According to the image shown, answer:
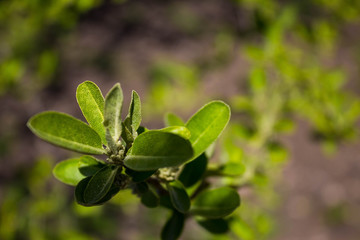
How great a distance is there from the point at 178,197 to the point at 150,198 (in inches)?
3.5

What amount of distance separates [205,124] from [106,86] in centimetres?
345

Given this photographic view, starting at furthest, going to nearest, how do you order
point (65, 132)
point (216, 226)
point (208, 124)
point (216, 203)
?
point (216, 226) < point (216, 203) < point (208, 124) < point (65, 132)

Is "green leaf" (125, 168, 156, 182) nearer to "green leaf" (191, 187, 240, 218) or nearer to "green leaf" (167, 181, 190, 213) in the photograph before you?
"green leaf" (167, 181, 190, 213)

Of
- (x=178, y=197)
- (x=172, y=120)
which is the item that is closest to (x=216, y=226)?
(x=178, y=197)

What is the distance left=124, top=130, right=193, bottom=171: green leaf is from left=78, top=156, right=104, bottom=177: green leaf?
0.35 ft

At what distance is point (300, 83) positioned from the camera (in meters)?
1.67

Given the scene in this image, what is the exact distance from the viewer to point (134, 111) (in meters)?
0.64

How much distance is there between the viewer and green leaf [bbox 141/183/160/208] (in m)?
0.77

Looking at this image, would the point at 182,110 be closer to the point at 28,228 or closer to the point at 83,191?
the point at 28,228

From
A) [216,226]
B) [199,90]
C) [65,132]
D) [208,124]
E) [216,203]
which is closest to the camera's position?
[65,132]

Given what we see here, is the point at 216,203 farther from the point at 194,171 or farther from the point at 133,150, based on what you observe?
the point at 133,150

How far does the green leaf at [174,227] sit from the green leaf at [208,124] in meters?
0.26

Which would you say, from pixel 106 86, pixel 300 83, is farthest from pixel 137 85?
pixel 300 83

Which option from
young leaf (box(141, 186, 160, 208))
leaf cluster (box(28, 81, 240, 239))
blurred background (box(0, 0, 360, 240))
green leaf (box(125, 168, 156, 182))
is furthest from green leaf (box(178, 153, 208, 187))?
blurred background (box(0, 0, 360, 240))
